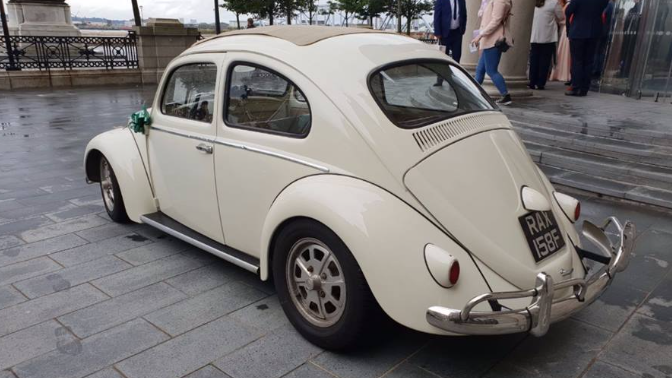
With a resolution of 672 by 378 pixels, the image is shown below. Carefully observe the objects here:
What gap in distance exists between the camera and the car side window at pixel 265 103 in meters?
3.35

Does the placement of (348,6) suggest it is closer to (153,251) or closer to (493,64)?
(493,64)

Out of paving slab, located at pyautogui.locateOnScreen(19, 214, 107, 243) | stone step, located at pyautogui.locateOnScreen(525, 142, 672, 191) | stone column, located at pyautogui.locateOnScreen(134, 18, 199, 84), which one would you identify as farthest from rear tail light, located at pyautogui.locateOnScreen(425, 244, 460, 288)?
stone column, located at pyautogui.locateOnScreen(134, 18, 199, 84)

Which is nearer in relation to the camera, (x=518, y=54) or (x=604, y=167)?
(x=604, y=167)

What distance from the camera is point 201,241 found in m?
3.94

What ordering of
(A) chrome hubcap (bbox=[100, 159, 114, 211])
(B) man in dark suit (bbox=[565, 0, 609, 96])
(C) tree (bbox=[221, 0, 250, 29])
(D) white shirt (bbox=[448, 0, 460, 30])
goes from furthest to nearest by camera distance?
1. (C) tree (bbox=[221, 0, 250, 29])
2. (D) white shirt (bbox=[448, 0, 460, 30])
3. (B) man in dark suit (bbox=[565, 0, 609, 96])
4. (A) chrome hubcap (bbox=[100, 159, 114, 211])

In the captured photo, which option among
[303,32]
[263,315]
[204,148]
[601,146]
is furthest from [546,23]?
[263,315]

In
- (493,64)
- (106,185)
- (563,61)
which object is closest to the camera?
(106,185)

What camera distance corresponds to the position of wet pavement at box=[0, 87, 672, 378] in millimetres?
2918

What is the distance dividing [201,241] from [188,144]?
2.41ft

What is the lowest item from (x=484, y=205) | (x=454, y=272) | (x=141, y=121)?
(x=454, y=272)

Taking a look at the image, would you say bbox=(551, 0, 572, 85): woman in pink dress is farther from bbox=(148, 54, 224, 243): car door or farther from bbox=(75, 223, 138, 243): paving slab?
bbox=(75, 223, 138, 243): paving slab

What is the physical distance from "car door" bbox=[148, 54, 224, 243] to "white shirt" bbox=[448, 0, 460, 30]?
7618mm

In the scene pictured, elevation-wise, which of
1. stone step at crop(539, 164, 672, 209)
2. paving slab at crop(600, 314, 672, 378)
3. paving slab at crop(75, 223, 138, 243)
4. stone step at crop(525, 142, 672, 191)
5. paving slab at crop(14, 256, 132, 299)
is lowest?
paving slab at crop(75, 223, 138, 243)

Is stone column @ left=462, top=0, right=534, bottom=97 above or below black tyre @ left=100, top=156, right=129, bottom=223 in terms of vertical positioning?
above
